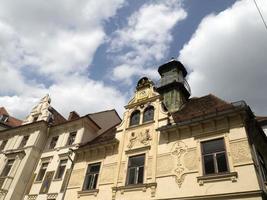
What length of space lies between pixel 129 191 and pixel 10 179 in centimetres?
1145

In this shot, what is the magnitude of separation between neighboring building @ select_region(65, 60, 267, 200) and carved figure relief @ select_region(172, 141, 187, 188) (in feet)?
0.16

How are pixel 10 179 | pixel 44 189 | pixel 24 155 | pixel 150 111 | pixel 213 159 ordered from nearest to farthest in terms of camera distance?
pixel 213 159
pixel 150 111
pixel 44 189
pixel 10 179
pixel 24 155

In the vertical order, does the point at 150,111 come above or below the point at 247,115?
above

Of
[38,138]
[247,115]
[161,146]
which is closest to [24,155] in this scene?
[38,138]

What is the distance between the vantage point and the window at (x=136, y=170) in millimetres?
13625

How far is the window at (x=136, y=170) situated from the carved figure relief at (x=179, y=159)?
217cm

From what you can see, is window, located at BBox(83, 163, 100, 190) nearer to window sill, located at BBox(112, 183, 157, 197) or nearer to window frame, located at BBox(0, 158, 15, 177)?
window sill, located at BBox(112, 183, 157, 197)

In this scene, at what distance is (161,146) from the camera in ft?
46.0

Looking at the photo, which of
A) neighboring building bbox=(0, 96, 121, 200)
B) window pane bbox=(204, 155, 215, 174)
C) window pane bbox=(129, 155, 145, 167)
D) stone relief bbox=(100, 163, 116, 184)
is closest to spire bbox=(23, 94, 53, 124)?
neighboring building bbox=(0, 96, 121, 200)

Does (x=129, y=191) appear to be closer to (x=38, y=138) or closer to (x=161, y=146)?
(x=161, y=146)

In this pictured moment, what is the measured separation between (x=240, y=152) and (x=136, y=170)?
599 centimetres

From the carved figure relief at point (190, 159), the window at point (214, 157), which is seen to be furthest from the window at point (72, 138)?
the window at point (214, 157)

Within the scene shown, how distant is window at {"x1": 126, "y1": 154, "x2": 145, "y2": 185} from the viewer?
44.7 ft

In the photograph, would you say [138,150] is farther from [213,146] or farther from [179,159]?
[213,146]
